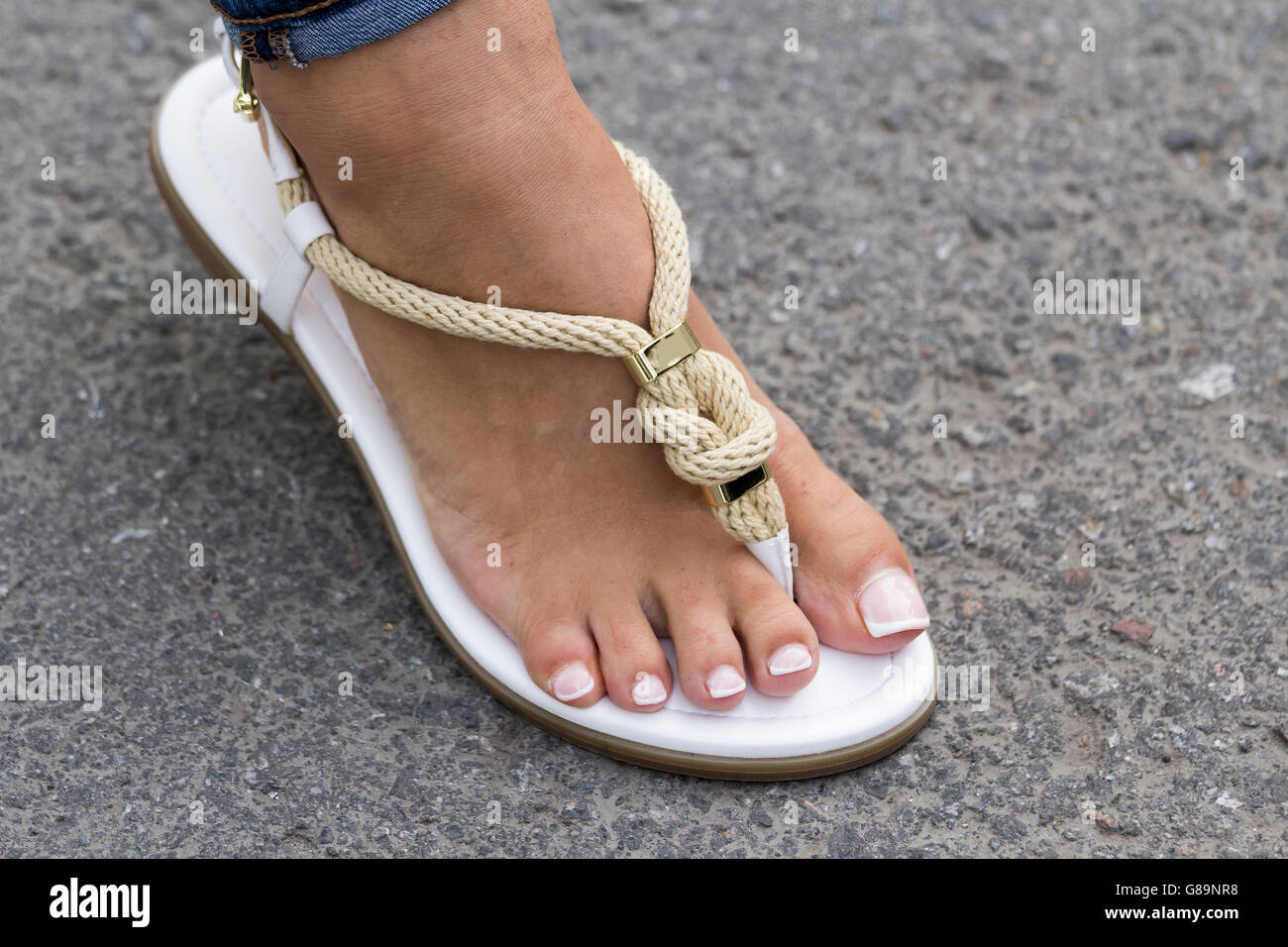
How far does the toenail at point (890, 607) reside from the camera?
105 cm

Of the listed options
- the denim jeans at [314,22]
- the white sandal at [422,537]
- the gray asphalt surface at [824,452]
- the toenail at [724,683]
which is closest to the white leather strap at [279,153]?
the white sandal at [422,537]

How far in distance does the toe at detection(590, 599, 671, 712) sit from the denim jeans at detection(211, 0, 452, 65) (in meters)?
0.52

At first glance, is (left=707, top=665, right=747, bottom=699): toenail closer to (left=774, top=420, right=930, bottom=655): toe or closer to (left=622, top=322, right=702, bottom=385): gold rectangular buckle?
(left=774, top=420, right=930, bottom=655): toe

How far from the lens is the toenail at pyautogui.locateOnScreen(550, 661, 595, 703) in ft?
3.45

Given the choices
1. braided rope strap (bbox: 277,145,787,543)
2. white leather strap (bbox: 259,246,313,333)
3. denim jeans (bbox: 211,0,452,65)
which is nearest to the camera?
denim jeans (bbox: 211,0,452,65)

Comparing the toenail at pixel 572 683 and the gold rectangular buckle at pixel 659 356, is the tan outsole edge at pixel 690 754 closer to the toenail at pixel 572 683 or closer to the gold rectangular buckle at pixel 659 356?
the toenail at pixel 572 683

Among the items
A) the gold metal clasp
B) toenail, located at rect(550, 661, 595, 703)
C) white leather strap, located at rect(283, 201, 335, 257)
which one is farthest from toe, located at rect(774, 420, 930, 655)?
the gold metal clasp

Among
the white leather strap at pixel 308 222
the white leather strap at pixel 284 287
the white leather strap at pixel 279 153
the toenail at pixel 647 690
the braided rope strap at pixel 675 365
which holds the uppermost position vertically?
the white leather strap at pixel 279 153

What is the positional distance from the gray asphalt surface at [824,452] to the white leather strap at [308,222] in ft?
1.01

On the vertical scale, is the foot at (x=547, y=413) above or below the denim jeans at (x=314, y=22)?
below

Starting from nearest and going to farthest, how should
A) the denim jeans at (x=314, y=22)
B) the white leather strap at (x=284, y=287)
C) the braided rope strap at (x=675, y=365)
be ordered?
the denim jeans at (x=314, y=22), the braided rope strap at (x=675, y=365), the white leather strap at (x=284, y=287)

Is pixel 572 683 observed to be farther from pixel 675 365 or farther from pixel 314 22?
pixel 314 22

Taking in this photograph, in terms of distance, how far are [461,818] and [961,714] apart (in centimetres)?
47

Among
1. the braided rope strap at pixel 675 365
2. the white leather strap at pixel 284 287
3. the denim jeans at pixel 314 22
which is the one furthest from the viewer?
the white leather strap at pixel 284 287
